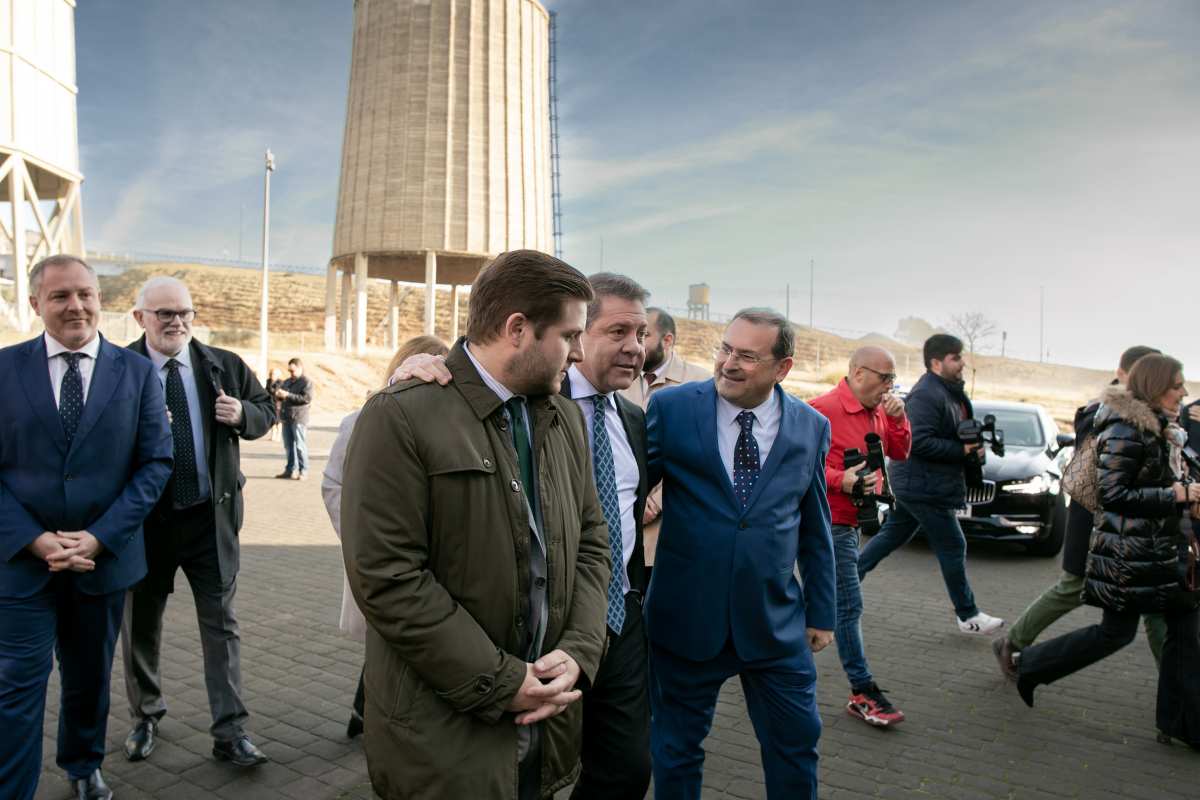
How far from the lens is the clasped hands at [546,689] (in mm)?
2189

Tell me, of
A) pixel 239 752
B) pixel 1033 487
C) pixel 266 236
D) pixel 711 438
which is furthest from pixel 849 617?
pixel 266 236

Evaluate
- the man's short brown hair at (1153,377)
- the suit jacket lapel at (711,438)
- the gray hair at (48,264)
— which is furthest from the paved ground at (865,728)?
the gray hair at (48,264)

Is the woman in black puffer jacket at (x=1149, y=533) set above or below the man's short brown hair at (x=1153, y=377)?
below

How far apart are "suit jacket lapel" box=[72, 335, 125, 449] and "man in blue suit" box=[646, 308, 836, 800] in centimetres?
231

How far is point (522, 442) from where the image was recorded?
2.37 m

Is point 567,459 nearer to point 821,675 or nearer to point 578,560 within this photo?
point 578,560

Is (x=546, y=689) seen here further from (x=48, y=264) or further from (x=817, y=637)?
(x=48, y=264)

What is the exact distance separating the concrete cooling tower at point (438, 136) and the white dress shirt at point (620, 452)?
34.7 m

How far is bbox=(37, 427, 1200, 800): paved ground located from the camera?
3996 millimetres

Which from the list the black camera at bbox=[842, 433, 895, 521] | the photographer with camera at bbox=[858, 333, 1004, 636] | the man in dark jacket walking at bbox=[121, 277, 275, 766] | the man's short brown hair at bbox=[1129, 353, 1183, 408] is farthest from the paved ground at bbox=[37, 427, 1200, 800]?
the man's short brown hair at bbox=[1129, 353, 1183, 408]

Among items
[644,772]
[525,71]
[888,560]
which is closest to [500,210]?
[525,71]

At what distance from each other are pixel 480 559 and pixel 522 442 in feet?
1.19

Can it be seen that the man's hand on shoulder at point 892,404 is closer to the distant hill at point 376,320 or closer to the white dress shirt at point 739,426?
the white dress shirt at point 739,426

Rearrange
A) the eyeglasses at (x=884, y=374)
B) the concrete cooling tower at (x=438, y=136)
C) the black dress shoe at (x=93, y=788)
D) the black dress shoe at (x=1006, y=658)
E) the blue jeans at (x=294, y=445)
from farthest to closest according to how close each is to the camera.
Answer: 1. the concrete cooling tower at (x=438, y=136)
2. the blue jeans at (x=294, y=445)
3. the black dress shoe at (x=1006, y=658)
4. the eyeglasses at (x=884, y=374)
5. the black dress shoe at (x=93, y=788)
